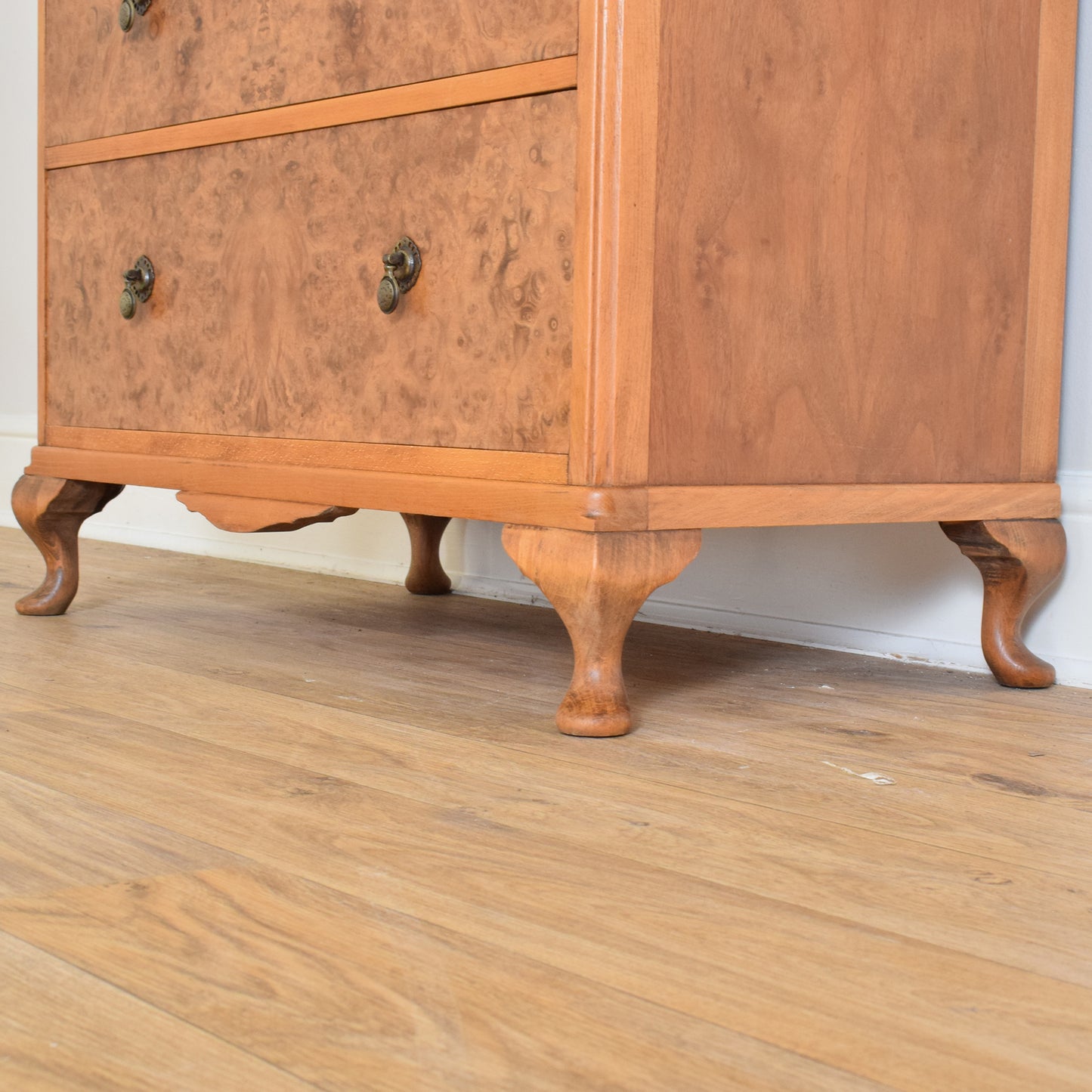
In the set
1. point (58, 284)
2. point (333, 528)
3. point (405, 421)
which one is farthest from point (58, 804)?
point (333, 528)

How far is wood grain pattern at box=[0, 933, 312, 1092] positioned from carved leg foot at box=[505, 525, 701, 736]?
55 cm

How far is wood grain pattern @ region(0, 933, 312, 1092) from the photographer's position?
51 centimetres

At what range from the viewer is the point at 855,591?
5.17ft

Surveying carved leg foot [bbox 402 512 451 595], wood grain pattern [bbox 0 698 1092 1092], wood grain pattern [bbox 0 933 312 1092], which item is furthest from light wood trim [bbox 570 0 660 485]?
carved leg foot [bbox 402 512 451 595]

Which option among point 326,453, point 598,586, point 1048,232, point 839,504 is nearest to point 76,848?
point 598,586

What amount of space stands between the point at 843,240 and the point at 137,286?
2.54ft

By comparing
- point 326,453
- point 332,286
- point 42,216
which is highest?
point 42,216

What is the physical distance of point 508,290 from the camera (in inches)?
44.1

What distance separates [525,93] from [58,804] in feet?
2.14

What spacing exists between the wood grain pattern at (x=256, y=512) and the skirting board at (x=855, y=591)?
1.74 feet

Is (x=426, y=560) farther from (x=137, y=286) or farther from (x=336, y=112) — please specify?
(x=336, y=112)

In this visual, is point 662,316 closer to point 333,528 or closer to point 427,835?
point 427,835

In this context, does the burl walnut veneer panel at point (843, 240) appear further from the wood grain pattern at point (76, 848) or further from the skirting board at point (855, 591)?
the wood grain pattern at point (76, 848)

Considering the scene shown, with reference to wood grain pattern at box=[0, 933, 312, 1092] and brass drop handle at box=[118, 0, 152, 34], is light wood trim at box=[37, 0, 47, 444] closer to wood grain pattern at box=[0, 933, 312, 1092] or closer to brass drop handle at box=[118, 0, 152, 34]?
brass drop handle at box=[118, 0, 152, 34]
